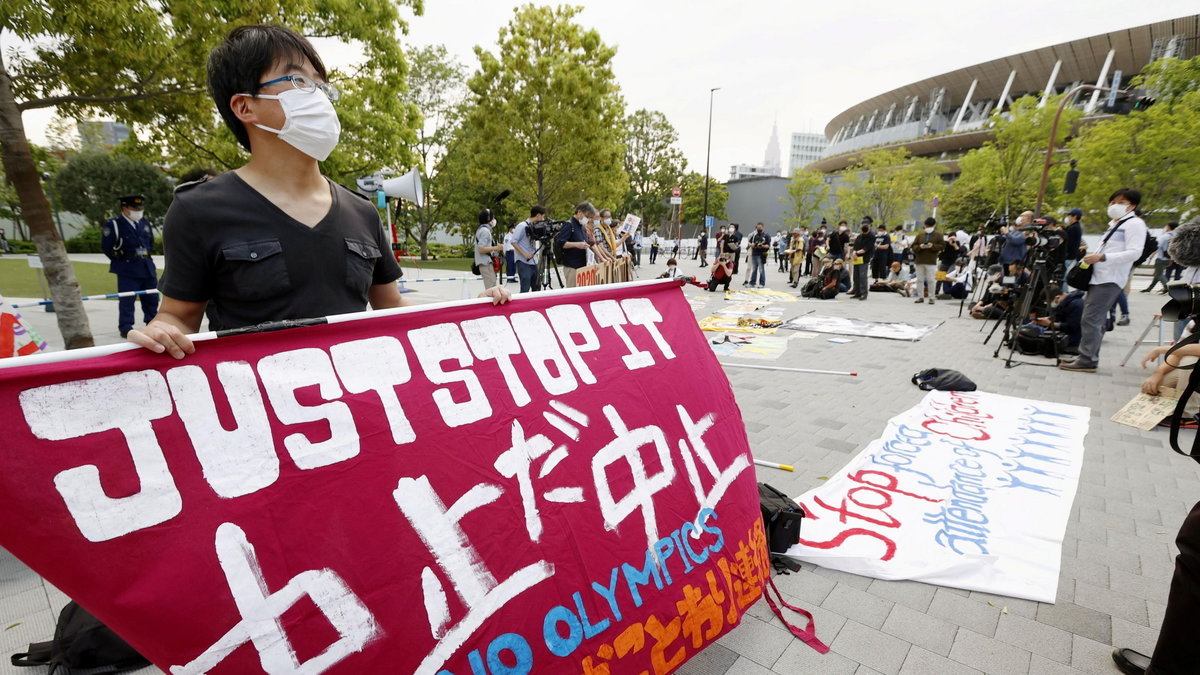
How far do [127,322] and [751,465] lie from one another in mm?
8947

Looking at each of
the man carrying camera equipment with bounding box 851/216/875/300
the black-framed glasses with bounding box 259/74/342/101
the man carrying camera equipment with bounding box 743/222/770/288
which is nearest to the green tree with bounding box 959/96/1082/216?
the man carrying camera equipment with bounding box 743/222/770/288

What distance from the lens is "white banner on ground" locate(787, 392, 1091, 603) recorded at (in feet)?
8.53

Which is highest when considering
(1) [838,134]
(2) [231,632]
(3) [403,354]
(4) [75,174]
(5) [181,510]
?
(1) [838,134]

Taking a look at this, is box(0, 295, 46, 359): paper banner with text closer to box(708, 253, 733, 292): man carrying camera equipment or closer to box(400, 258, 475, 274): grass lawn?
box(708, 253, 733, 292): man carrying camera equipment

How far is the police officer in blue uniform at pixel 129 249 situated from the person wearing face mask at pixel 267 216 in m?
6.97

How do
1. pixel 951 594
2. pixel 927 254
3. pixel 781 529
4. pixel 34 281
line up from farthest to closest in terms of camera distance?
pixel 34 281 → pixel 927 254 → pixel 781 529 → pixel 951 594

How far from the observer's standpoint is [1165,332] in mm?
8508

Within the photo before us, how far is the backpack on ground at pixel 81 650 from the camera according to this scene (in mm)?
1888

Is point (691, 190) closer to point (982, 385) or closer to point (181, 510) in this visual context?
point (982, 385)

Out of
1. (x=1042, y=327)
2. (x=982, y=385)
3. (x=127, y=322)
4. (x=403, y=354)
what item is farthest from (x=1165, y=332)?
(x=127, y=322)

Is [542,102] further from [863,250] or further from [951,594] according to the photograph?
[951,594]

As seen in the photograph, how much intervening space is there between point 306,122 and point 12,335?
4.24m

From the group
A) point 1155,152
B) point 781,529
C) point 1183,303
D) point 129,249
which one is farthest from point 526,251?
point 1155,152

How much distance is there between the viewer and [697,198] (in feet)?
158
